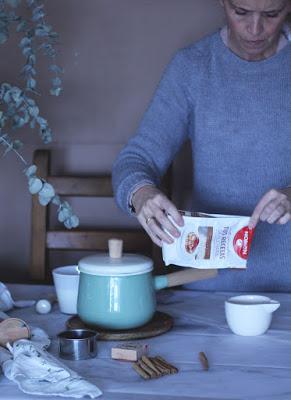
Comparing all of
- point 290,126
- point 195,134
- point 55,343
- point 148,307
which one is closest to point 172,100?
point 195,134

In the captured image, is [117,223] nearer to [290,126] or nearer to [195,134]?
[195,134]

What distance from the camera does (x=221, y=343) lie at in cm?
123

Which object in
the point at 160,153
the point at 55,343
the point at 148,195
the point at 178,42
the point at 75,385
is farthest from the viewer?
the point at 178,42

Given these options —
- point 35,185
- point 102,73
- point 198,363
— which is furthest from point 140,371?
point 102,73

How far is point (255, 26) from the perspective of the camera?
1.66 metres

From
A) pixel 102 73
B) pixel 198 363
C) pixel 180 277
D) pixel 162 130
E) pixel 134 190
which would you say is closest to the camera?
pixel 198 363

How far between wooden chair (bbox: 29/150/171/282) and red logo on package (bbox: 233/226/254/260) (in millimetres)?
782

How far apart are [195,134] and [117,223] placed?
665mm

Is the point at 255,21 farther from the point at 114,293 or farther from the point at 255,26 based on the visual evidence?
the point at 114,293

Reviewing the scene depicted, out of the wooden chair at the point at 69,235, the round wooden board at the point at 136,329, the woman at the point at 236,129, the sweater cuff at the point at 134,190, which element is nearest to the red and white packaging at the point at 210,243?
the round wooden board at the point at 136,329

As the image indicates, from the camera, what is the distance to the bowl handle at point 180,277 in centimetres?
135

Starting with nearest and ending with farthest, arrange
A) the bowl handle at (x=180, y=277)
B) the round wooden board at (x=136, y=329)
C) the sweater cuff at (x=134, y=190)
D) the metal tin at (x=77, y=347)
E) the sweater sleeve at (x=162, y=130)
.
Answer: the metal tin at (x=77, y=347), the round wooden board at (x=136, y=329), the bowl handle at (x=180, y=277), the sweater cuff at (x=134, y=190), the sweater sleeve at (x=162, y=130)

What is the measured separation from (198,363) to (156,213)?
0.38m

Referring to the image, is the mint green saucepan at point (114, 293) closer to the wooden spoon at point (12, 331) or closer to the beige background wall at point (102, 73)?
the wooden spoon at point (12, 331)
